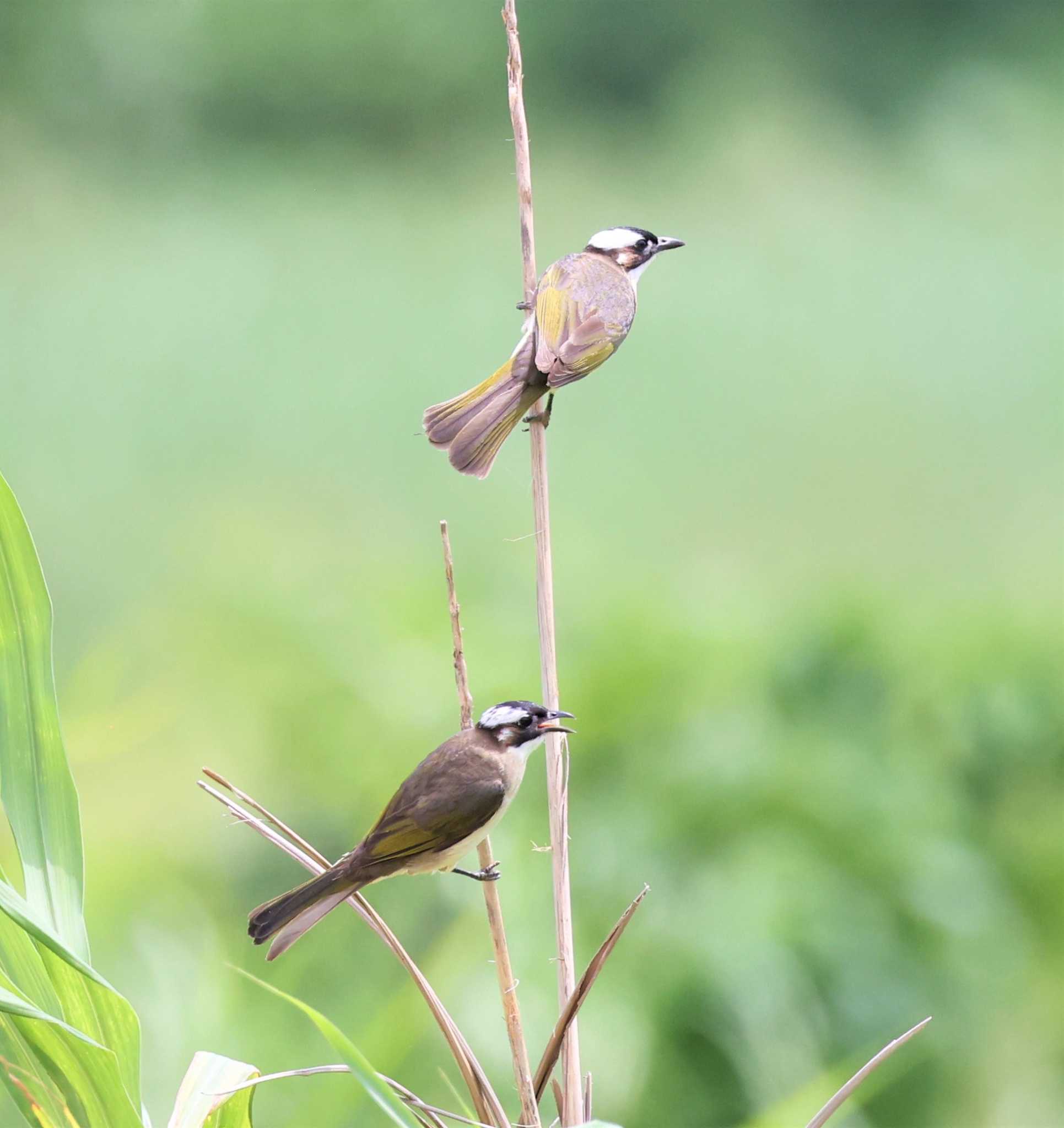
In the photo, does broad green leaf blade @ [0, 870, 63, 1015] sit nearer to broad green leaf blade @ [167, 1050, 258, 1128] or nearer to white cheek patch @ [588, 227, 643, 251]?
broad green leaf blade @ [167, 1050, 258, 1128]

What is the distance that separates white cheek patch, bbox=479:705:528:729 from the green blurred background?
1.34 feet

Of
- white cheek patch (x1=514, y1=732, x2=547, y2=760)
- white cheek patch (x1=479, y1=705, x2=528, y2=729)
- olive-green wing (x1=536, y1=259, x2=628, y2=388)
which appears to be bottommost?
white cheek patch (x1=514, y1=732, x2=547, y2=760)

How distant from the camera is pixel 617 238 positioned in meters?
0.71

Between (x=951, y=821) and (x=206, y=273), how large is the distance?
1.92m

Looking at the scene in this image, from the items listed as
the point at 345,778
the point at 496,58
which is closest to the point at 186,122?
the point at 496,58

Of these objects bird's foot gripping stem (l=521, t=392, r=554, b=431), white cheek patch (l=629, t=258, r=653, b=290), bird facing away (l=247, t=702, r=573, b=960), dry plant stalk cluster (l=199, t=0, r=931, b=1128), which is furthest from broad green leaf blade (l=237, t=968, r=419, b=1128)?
white cheek patch (l=629, t=258, r=653, b=290)

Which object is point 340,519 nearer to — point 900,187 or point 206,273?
point 206,273

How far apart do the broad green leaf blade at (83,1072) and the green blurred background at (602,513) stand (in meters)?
0.46

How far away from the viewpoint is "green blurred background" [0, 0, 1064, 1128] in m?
1.09

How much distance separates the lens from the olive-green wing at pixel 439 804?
49 centimetres

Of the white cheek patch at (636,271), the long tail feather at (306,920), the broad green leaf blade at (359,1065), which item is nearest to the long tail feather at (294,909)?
the long tail feather at (306,920)

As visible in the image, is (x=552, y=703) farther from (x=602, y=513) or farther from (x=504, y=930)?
(x=602, y=513)

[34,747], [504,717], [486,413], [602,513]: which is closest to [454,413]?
[486,413]

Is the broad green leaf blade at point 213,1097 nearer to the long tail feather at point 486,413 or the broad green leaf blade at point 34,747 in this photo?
the broad green leaf blade at point 34,747
